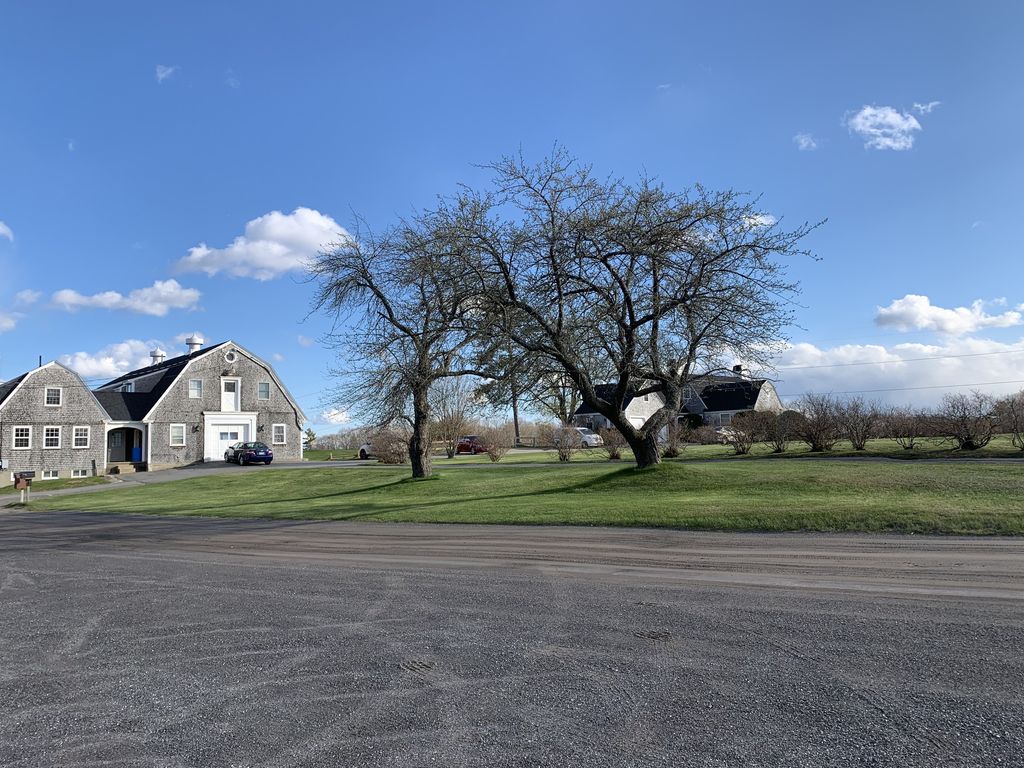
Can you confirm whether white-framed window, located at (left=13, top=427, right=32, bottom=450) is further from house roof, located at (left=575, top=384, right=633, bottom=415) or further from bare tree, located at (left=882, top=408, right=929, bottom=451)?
bare tree, located at (left=882, top=408, right=929, bottom=451)

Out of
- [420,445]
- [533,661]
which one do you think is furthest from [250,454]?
[533,661]

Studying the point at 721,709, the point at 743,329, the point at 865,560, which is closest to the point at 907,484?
the point at 743,329

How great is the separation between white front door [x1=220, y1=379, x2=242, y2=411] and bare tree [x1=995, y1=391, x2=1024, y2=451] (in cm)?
4606

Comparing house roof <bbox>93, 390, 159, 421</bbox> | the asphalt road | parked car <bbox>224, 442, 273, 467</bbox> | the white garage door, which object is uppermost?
house roof <bbox>93, 390, 159, 421</bbox>

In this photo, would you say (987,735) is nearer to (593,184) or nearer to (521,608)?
(521,608)

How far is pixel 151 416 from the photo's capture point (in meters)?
46.1

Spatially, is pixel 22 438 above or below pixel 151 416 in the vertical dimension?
below

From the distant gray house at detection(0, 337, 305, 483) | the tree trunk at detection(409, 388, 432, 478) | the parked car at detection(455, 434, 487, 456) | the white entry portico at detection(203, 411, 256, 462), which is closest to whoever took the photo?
the tree trunk at detection(409, 388, 432, 478)

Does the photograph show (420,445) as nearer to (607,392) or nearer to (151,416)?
(607,392)

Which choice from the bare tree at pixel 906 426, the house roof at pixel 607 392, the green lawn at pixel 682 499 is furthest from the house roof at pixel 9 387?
the bare tree at pixel 906 426

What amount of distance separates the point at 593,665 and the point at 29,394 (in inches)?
1888

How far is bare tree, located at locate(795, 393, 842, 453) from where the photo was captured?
1182 inches

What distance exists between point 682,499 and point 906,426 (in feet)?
55.2

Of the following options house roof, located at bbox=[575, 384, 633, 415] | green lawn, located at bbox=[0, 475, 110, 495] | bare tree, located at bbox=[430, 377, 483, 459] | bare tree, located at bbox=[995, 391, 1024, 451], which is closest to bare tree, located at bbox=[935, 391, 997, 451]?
bare tree, located at bbox=[995, 391, 1024, 451]
